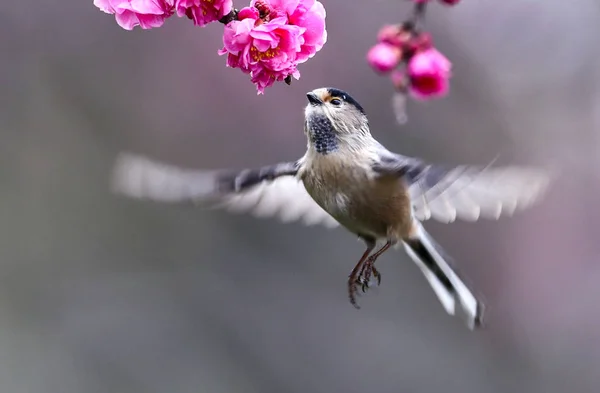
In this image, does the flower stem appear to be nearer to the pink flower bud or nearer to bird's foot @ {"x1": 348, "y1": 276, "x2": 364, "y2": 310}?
the pink flower bud

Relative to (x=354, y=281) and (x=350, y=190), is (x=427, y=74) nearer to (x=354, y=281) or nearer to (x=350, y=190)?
(x=350, y=190)

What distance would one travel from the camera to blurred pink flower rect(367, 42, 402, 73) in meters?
1.42

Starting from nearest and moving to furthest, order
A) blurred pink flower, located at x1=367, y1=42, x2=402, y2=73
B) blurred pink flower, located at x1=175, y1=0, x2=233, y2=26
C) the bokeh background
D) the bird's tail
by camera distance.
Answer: blurred pink flower, located at x1=175, y1=0, x2=233, y2=26, blurred pink flower, located at x1=367, y1=42, x2=402, y2=73, the bird's tail, the bokeh background

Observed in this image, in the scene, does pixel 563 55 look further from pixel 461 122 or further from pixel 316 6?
pixel 316 6

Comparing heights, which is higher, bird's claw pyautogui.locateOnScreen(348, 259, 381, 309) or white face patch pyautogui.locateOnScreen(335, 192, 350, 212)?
white face patch pyautogui.locateOnScreen(335, 192, 350, 212)

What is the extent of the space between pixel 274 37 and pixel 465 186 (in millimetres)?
754

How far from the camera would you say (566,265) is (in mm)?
4871

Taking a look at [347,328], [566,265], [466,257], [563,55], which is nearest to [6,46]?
[347,328]

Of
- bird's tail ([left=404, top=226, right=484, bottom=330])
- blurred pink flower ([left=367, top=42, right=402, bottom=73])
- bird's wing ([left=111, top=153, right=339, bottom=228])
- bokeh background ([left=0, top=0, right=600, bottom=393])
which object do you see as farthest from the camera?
bokeh background ([left=0, top=0, right=600, bottom=393])

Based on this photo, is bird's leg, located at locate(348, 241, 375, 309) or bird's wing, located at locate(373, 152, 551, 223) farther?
bird's leg, located at locate(348, 241, 375, 309)

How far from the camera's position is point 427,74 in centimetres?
148

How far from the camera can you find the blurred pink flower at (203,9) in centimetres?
120

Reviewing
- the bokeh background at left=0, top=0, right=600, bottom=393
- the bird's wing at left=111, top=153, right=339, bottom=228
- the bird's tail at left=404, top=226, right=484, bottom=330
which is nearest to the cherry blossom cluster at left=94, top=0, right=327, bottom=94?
the bird's wing at left=111, top=153, right=339, bottom=228

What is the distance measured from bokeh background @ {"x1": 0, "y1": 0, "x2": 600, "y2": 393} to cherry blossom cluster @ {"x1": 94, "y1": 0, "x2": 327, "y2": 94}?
2810mm
